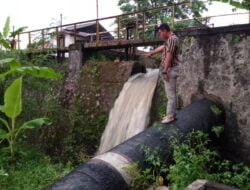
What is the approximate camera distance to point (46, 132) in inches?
427

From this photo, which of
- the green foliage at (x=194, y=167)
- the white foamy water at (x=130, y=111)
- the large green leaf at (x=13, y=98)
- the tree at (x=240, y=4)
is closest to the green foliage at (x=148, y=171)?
the green foliage at (x=194, y=167)

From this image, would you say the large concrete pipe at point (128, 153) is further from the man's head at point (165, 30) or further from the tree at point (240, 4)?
the tree at point (240, 4)

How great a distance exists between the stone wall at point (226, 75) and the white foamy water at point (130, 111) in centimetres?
180

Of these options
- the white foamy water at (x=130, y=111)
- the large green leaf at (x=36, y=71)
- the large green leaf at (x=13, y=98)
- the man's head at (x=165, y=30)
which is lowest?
the white foamy water at (x=130, y=111)

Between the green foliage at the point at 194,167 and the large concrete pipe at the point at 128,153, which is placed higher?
the large concrete pipe at the point at 128,153

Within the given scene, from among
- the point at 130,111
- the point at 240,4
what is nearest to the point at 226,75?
the point at 240,4

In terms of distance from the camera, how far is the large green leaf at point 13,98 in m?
5.82

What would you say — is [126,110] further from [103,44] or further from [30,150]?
[103,44]

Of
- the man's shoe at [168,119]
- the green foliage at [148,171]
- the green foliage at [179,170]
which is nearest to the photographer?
the green foliage at [148,171]

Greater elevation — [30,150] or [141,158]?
[141,158]

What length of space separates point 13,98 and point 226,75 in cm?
343

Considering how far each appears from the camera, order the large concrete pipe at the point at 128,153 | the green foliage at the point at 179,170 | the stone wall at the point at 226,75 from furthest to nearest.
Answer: the stone wall at the point at 226,75
the green foliage at the point at 179,170
the large concrete pipe at the point at 128,153

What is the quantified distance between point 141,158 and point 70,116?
6073 millimetres

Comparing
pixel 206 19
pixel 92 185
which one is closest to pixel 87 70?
pixel 206 19
